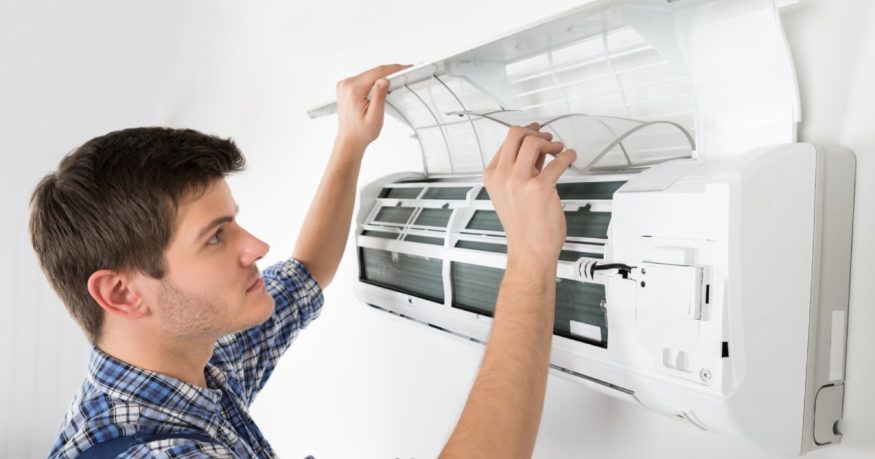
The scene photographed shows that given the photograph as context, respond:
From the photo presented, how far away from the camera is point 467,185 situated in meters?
1.23

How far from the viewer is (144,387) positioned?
958mm

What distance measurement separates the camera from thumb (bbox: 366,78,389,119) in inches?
48.3

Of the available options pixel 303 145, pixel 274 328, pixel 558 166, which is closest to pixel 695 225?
pixel 558 166

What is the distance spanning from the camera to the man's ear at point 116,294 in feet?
3.19

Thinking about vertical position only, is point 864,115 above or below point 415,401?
above

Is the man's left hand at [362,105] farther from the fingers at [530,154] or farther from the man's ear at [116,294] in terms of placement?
the man's ear at [116,294]

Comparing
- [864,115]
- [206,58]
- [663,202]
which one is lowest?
[663,202]

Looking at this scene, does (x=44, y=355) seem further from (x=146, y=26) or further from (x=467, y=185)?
(x=467, y=185)

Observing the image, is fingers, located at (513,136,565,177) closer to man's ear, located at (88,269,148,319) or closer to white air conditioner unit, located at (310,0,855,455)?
white air conditioner unit, located at (310,0,855,455)

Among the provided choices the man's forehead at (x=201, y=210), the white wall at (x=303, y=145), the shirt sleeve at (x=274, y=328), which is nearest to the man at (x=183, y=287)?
the man's forehead at (x=201, y=210)

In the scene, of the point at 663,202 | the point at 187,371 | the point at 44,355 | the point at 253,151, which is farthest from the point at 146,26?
the point at 663,202

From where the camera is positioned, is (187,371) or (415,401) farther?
(415,401)

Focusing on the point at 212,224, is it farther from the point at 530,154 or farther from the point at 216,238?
the point at 530,154

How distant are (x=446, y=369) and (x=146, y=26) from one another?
8.26 ft
